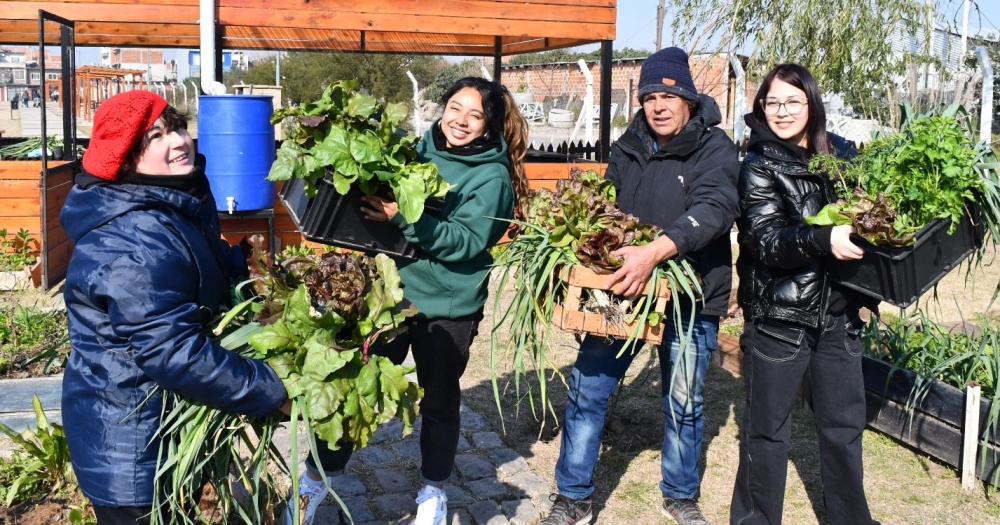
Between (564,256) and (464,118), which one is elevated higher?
(464,118)

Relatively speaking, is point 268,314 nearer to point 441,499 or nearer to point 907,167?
point 441,499

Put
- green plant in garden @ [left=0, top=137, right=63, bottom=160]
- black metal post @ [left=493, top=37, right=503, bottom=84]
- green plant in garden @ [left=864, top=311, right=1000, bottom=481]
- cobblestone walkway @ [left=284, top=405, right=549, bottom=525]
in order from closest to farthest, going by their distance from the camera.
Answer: cobblestone walkway @ [left=284, top=405, right=549, bottom=525]
green plant in garden @ [left=864, top=311, right=1000, bottom=481]
green plant in garden @ [left=0, top=137, right=63, bottom=160]
black metal post @ [left=493, top=37, right=503, bottom=84]

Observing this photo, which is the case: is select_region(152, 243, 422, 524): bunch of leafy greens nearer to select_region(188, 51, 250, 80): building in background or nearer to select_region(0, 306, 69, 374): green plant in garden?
select_region(0, 306, 69, 374): green plant in garden

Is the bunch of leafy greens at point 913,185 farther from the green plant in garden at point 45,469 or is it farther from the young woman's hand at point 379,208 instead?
the green plant in garden at point 45,469

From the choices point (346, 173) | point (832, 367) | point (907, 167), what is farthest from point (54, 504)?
point (907, 167)

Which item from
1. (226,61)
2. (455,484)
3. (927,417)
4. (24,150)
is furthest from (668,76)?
(226,61)

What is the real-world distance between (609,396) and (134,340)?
205 centimetres

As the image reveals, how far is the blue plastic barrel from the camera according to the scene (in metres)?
7.12

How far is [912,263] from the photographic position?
307 cm

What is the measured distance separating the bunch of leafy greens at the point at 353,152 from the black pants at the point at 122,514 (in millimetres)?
1098

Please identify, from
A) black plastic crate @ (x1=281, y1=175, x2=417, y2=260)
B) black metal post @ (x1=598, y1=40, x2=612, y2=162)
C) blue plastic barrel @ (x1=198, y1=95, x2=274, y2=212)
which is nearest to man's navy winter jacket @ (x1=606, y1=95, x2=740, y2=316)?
black plastic crate @ (x1=281, y1=175, x2=417, y2=260)

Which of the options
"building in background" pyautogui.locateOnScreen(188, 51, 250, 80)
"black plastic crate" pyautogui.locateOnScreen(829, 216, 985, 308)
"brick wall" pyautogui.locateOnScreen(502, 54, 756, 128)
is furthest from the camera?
"brick wall" pyautogui.locateOnScreen(502, 54, 756, 128)

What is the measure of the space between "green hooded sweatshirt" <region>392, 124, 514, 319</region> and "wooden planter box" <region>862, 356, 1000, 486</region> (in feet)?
8.00

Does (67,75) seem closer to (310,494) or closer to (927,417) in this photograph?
(310,494)
